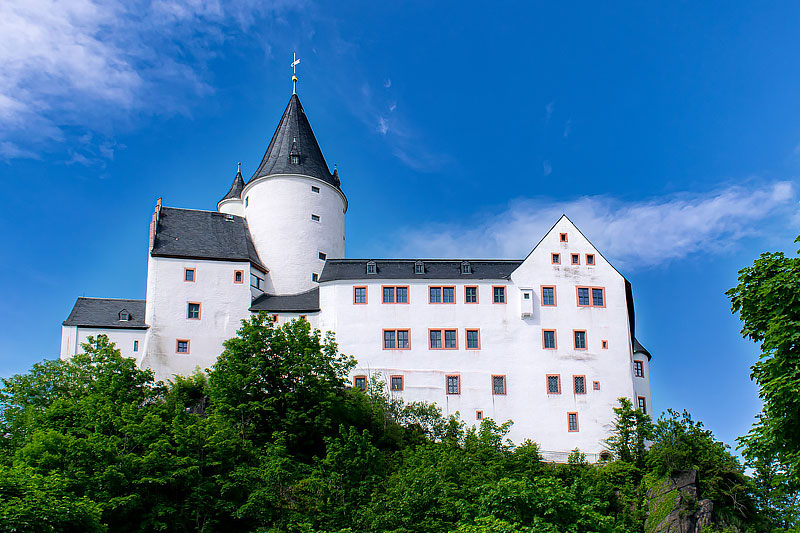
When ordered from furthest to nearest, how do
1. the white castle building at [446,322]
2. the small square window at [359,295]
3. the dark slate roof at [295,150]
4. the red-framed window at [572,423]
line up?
the dark slate roof at [295,150] → the small square window at [359,295] → the white castle building at [446,322] → the red-framed window at [572,423]

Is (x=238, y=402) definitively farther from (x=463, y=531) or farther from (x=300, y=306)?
(x=463, y=531)

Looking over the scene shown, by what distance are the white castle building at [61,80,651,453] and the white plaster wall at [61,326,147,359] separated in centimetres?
7

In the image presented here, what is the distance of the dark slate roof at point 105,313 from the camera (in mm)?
51594

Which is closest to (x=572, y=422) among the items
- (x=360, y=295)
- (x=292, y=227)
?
(x=360, y=295)

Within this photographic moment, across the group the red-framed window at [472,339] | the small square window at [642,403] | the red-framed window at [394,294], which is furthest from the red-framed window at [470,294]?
the small square window at [642,403]

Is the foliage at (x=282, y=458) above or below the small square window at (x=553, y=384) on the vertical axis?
below

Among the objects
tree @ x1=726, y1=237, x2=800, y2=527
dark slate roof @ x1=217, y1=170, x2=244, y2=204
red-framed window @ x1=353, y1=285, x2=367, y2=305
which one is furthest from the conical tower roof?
tree @ x1=726, y1=237, x2=800, y2=527

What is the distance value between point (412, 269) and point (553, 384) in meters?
11.0

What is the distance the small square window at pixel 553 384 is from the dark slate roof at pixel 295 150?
21.6 metres

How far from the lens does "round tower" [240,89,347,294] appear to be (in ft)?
180

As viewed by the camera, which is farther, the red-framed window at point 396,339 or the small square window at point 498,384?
the red-framed window at point 396,339

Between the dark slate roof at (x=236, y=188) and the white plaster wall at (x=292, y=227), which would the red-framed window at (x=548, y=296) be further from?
the dark slate roof at (x=236, y=188)

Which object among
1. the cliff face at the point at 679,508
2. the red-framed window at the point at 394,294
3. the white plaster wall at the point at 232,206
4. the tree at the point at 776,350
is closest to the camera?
the tree at the point at 776,350

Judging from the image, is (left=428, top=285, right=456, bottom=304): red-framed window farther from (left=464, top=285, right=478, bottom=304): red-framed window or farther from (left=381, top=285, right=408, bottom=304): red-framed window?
(left=381, top=285, right=408, bottom=304): red-framed window
